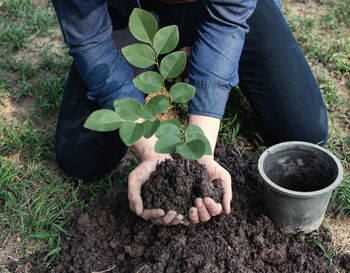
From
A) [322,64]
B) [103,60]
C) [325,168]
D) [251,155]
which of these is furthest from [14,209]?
[322,64]

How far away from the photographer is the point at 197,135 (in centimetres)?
122

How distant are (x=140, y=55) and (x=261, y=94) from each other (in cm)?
94

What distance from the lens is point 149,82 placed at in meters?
1.27

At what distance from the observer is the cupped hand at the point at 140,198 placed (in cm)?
144

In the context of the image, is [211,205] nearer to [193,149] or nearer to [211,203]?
[211,203]

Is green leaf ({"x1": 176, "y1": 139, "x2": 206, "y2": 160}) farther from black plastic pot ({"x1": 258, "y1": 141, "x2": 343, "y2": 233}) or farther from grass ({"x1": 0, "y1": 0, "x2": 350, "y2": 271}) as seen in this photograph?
grass ({"x1": 0, "y1": 0, "x2": 350, "y2": 271})

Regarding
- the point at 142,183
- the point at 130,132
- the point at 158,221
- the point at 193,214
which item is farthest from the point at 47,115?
the point at 130,132

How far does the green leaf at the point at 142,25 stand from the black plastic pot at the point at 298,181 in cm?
66

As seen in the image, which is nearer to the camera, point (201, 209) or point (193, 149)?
point (193, 149)

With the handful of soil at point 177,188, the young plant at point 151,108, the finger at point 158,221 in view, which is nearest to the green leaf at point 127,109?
the young plant at point 151,108

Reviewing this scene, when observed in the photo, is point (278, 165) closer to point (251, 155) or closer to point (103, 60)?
point (251, 155)

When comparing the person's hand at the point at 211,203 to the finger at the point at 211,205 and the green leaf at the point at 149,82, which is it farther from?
the green leaf at the point at 149,82

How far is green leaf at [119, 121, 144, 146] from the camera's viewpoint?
1.10 meters

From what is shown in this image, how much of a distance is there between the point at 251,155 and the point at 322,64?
90 centimetres
